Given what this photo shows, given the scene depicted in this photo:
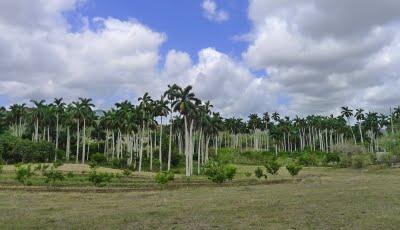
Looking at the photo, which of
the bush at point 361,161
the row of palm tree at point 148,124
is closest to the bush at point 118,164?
the row of palm tree at point 148,124

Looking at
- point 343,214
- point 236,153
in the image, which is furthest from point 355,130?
point 343,214

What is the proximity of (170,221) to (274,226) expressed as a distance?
18.7ft

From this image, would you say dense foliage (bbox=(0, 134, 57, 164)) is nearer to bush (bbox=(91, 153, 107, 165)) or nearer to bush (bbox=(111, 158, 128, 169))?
bush (bbox=(91, 153, 107, 165))

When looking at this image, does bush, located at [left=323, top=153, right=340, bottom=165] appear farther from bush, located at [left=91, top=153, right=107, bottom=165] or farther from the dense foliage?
the dense foliage

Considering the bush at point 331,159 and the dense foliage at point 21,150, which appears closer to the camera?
the dense foliage at point 21,150

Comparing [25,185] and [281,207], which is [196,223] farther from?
[25,185]

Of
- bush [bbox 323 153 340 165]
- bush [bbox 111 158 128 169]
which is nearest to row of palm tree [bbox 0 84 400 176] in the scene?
bush [bbox 111 158 128 169]

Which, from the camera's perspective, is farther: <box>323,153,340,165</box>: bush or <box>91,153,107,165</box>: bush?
<box>323,153,340,165</box>: bush

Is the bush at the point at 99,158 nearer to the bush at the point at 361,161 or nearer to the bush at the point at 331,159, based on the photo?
the bush at the point at 331,159

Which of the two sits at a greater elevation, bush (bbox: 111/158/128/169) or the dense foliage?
the dense foliage

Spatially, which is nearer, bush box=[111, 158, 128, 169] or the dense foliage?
the dense foliage

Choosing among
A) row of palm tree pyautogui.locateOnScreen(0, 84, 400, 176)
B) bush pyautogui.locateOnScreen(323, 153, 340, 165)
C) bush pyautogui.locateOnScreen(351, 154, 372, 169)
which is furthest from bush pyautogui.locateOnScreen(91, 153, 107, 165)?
bush pyautogui.locateOnScreen(351, 154, 372, 169)

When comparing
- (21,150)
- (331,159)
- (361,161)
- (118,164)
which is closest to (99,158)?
(118,164)

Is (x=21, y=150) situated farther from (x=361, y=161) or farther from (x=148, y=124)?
(x=361, y=161)
